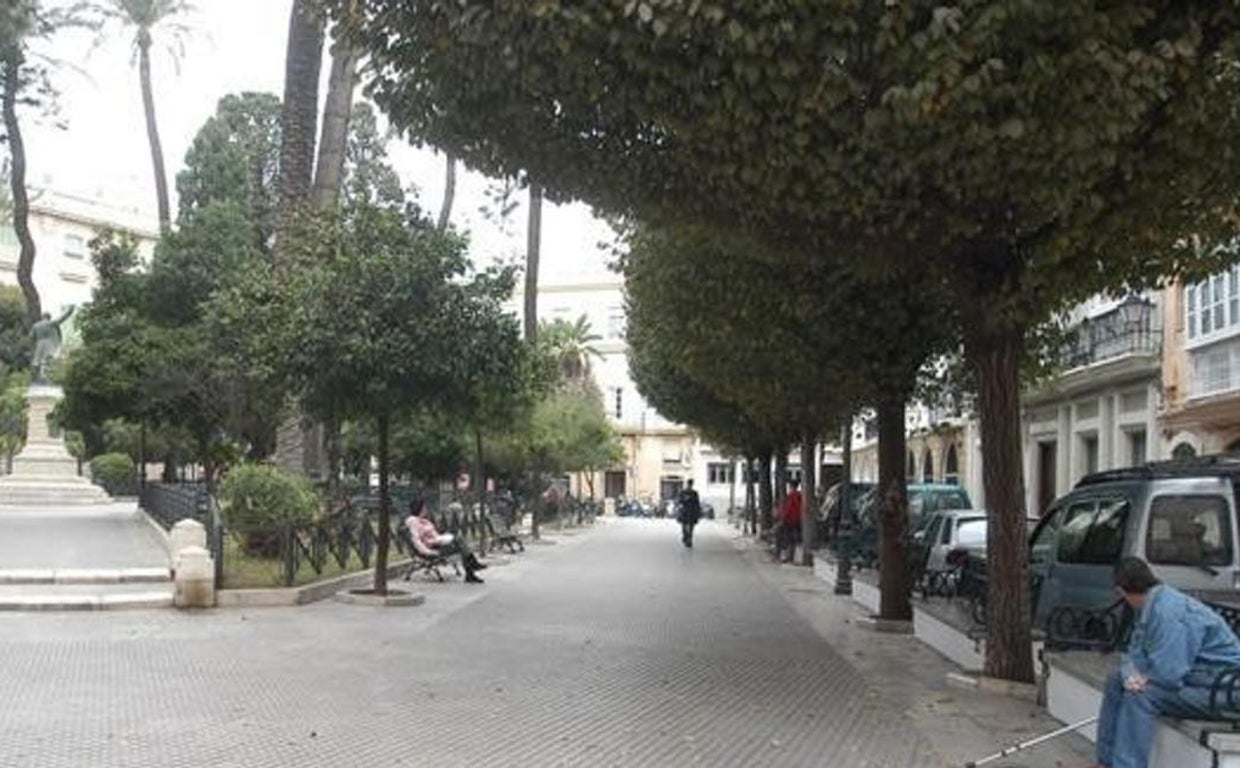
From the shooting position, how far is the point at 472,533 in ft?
102

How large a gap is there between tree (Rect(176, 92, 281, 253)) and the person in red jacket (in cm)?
2366

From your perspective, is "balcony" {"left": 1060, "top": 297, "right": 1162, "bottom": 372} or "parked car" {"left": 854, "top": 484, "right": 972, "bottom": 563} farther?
"balcony" {"left": 1060, "top": 297, "right": 1162, "bottom": 372}

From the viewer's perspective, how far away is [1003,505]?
1112 cm

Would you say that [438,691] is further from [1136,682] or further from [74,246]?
[74,246]

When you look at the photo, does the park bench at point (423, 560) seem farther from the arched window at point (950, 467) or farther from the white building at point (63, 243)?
the white building at point (63, 243)

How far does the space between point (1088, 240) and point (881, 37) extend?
287 cm

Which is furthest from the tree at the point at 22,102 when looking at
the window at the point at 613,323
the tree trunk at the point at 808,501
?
the window at the point at 613,323

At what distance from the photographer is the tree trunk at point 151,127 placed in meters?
49.8

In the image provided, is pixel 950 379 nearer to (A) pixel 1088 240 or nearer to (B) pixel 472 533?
(A) pixel 1088 240

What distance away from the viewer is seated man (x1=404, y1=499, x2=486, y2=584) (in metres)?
21.7

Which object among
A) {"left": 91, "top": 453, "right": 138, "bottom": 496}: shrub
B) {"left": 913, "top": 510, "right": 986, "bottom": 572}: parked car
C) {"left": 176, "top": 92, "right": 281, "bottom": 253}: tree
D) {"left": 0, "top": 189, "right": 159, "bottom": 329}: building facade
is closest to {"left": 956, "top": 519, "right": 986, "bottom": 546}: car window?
{"left": 913, "top": 510, "right": 986, "bottom": 572}: parked car

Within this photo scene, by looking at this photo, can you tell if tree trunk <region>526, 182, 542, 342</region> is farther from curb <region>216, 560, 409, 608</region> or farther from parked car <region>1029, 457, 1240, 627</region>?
parked car <region>1029, 457, 1240, 627</region>

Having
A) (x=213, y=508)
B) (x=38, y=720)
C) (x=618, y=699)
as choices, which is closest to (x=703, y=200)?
(x=618, y=699)

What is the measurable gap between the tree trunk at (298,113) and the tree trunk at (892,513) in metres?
11.3
